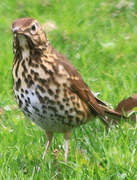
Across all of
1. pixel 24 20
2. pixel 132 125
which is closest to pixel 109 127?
pixel 132 125

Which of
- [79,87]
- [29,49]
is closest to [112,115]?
[79,87]

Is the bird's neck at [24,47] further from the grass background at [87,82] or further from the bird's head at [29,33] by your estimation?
the grass background at [87,82]

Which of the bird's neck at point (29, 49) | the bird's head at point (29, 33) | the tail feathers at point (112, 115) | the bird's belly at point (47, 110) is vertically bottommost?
the tail feathers at point (112, 115)

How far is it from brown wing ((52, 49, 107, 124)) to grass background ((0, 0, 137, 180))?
0.22 meters

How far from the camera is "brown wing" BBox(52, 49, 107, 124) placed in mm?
4945

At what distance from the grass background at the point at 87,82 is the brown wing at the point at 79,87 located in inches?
8.7

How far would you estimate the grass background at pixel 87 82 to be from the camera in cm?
472

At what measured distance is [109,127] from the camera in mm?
5457

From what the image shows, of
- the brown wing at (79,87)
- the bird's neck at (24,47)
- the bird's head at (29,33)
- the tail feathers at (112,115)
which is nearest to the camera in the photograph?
the bird's head at (29,33)

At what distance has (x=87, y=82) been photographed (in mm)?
6789

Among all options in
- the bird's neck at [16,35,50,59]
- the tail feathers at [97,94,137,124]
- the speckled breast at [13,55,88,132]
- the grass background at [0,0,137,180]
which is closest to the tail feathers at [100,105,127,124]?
the tail feathers at [97,94,137,124]

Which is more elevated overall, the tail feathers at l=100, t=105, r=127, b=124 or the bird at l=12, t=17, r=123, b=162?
the bird at l=12, t=17, r=123, b=162

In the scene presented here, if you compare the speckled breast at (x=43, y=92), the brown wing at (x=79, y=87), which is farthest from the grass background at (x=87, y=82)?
the speckled breast at (x=43, y=92)

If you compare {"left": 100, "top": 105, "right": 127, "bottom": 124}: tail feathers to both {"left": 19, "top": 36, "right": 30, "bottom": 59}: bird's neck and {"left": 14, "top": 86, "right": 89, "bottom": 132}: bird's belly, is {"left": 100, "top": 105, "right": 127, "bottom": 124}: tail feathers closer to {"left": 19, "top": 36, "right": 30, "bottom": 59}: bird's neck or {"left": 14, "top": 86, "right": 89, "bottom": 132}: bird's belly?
{"left": 14, "top": 86, "right": 89, "bottom": 132}: bird's belly
